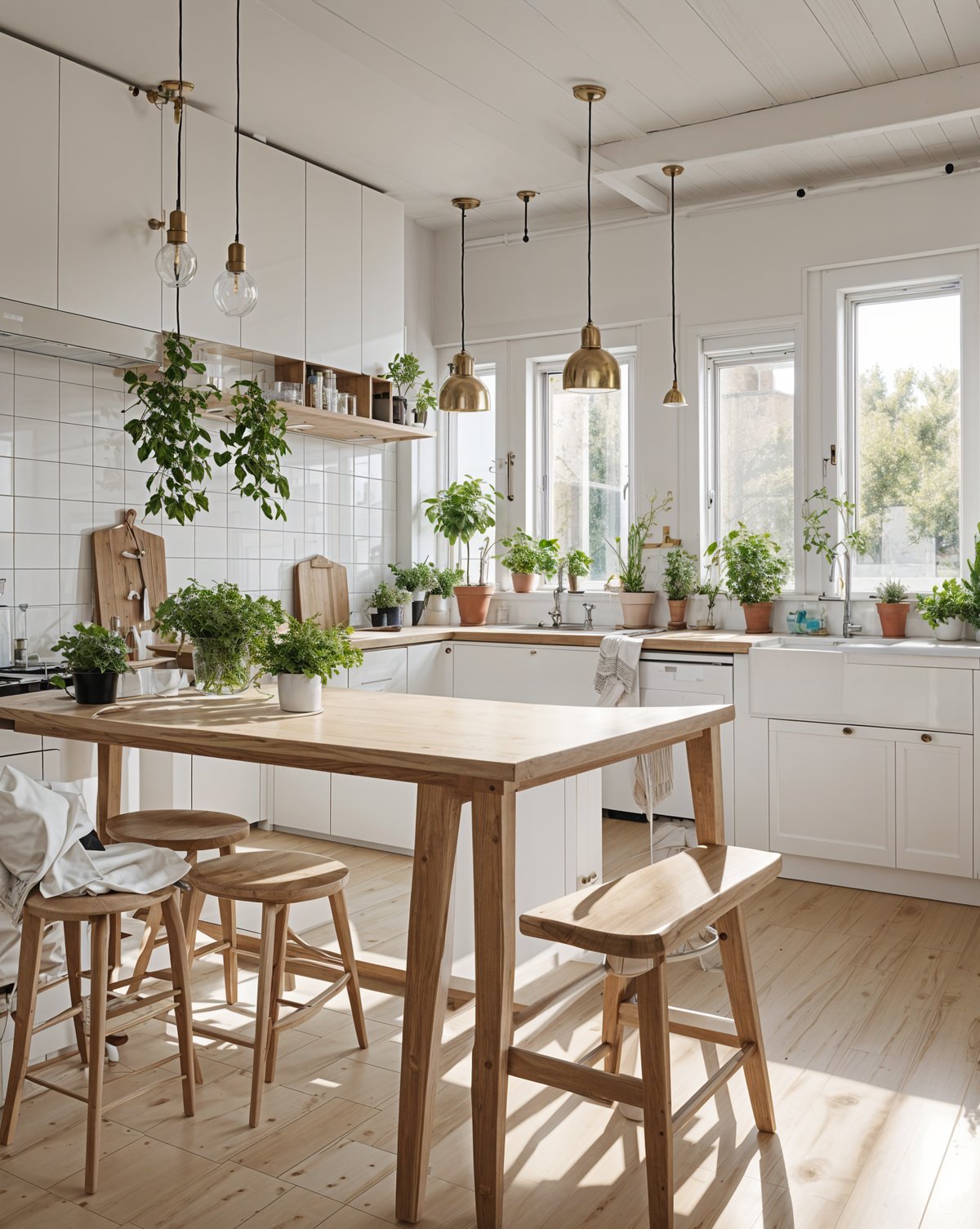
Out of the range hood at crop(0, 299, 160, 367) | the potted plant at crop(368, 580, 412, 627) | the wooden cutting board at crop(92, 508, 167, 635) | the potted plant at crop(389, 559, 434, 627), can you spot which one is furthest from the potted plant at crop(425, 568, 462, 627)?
the range hood at crop(0, 299, 160, 367)

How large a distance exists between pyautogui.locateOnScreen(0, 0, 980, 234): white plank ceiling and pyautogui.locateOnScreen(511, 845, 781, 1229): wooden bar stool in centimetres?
281

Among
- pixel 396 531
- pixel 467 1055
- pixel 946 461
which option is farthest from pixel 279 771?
pixel 946 461

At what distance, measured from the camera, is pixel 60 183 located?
375 centimetres

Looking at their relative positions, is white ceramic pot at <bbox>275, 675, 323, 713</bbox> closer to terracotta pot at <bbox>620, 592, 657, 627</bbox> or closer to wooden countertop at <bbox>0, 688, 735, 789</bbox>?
wooden countertop at <bbox>0, 688, 735, 789</bbox>

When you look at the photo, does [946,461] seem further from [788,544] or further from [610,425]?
[610,425]

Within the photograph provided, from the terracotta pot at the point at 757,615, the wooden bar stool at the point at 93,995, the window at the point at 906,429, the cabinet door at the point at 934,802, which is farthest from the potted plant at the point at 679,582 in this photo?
the wooden bar stool at the point at 93,995

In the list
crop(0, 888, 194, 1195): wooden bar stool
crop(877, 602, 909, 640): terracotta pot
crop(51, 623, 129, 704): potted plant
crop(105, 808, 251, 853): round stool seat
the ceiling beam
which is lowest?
crop(0, 888, 194, 1195): wooden bar stool

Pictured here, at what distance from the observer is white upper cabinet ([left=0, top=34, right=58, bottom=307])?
3561mm

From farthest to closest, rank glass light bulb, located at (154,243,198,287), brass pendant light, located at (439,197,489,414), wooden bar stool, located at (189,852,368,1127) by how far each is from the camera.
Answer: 1. brass pendant light, located at (439,197,489,414)
2. glass light bulb, located at (154,243,198,287)
3. wooden bar stool, located at (189,852,368,1127)

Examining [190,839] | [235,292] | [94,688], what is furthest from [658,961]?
[235,292]

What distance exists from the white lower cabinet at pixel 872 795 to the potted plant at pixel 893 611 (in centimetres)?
73

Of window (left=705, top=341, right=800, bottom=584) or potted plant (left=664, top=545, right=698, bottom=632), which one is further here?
potted plant (left=664, top=545, right=698, bottom=632)

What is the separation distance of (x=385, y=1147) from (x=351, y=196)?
13.4 ft

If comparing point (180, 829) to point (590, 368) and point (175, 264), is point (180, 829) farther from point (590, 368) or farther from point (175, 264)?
point (590, 368)
